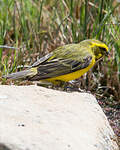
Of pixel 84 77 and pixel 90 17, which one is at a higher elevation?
pixel 90 17

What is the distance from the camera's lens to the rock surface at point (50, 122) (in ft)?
7.85

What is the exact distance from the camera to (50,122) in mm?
2715

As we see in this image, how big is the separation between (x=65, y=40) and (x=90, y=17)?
0.54 m

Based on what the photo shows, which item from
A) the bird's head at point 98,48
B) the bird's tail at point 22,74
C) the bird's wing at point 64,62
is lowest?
the bird's tail at point 22,74

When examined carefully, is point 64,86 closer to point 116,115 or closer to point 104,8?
point 116,115

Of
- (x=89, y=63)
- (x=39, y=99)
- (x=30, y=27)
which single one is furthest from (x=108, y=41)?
(x=39, y=99)

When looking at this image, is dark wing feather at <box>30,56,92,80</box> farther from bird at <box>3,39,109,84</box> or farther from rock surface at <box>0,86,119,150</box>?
rock surface at <box>0,86,119,150</box>

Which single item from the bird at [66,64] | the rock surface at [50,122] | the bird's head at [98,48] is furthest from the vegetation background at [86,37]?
the rock surface at [50,122]

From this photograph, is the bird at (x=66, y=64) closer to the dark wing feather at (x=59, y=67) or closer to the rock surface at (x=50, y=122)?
the dark wing feather at (x=59, y=67)

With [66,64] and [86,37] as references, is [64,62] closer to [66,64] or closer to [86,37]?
[66,64]

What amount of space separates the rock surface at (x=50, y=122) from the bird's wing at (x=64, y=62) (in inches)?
26.9

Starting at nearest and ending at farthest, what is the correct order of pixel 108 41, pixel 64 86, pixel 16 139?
pixel 16 139 → pixel 64 86 → pixel 108 41

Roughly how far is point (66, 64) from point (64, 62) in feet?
0.18

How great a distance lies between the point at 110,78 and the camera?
15.8 feet
